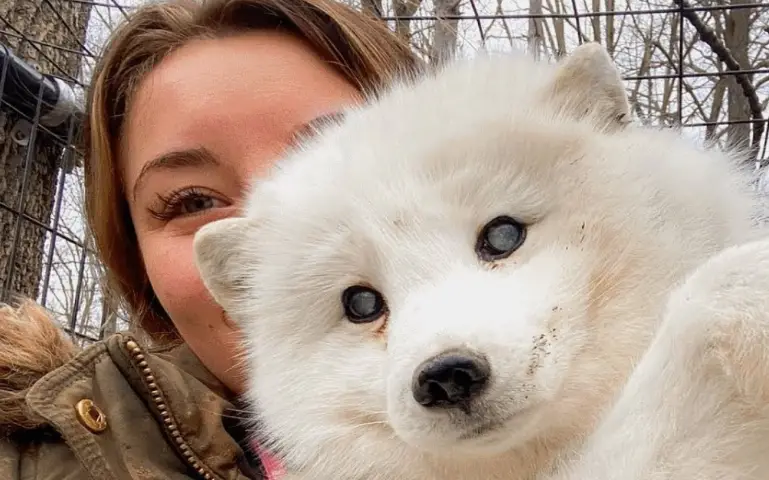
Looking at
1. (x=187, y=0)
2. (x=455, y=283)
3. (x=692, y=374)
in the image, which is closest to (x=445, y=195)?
(x=455, y=283)

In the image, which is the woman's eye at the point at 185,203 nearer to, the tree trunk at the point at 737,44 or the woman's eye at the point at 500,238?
the woman's eye at the point at 500,238

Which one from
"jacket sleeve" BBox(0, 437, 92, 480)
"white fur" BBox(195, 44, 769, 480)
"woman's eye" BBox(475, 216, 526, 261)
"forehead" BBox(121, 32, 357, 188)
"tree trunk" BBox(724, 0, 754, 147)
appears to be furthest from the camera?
"tree trunk" BBox(724, 0, 754, 147)

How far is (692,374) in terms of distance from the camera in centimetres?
86

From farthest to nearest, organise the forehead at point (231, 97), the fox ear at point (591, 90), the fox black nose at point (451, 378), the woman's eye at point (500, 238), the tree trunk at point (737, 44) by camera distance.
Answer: the tree trunk at point (737, 44), the forehead at point (231, 97), the fox ear at point (591, 90), the woman's eye at point (500, 238), the fox black nose at point (451, 378)

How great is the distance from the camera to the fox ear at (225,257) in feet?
4.92

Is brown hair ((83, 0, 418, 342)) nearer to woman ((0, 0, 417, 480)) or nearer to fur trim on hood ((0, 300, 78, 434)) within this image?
woman ((0, 0, 417, 480))

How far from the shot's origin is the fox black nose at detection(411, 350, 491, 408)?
3.23 ft

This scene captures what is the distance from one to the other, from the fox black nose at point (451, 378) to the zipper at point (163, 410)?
0.74m

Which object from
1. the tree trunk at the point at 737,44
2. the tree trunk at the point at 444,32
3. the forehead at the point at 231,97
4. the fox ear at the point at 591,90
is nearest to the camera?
the fox ear at the point at 591,90

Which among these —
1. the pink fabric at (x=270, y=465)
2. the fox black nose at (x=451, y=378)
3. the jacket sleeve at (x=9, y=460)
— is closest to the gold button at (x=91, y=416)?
the jacket sleeve at (x=9, y=460)

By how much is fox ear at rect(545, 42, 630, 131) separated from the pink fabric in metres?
0.77

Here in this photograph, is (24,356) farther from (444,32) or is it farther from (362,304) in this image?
(444,32)

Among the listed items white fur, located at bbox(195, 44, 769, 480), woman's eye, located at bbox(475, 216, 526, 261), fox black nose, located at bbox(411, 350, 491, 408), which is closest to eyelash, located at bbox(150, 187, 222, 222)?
white fur, located at bbox(195, 44, 769, 480)

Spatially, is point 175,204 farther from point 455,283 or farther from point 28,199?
point 28,199
